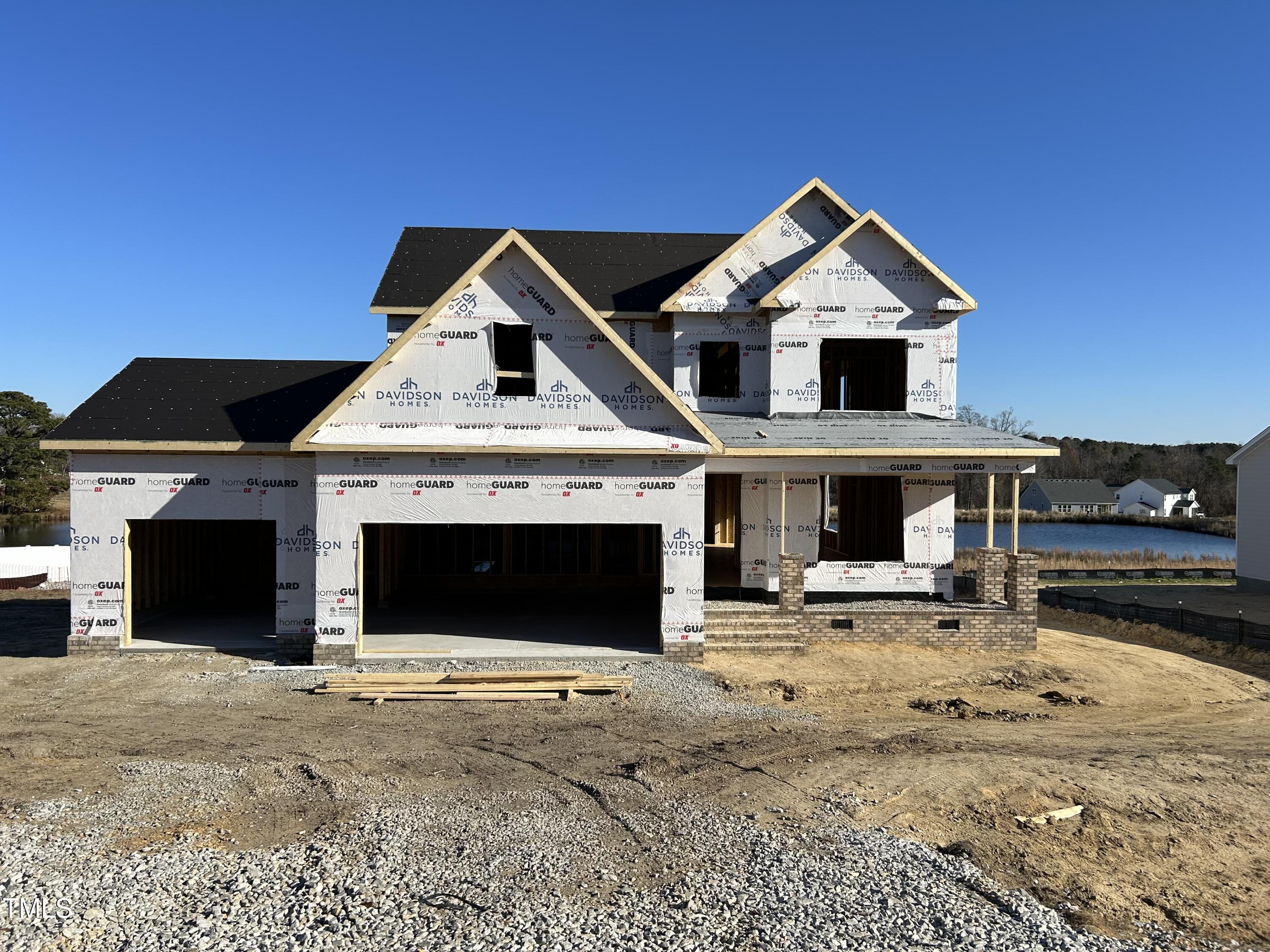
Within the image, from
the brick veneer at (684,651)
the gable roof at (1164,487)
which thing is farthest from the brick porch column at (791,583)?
the gable roof at (1164,487)

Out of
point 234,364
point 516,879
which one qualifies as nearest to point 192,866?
point 516,879

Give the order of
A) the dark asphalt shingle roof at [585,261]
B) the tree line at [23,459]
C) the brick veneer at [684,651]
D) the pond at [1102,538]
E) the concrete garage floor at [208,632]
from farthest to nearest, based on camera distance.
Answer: the tree line at [23,459] → the pond at [1102,538] → the dark asphalt shingle roof at [585,261] → the concrete garage floor at [208,632] → the brick veneer at [684,651]

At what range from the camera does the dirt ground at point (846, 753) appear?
642cm

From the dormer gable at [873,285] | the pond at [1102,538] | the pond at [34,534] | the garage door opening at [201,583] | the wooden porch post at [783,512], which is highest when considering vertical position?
the dormer gable at [873,285]

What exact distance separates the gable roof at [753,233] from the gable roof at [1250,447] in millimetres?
16728

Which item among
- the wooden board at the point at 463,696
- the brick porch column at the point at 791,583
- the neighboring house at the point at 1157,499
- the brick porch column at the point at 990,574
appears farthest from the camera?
the neighboring house at the point at 1157,499

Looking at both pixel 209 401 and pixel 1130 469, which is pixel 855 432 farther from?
pixel 1130 469

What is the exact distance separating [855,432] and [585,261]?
849 cm

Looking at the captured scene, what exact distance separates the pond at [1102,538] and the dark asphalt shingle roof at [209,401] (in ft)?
149

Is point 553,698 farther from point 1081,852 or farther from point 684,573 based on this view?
point 1081,852

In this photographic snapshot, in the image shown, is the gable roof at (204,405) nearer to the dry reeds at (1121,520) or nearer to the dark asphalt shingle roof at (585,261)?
the dark asphalt shingle roof at (585,261)

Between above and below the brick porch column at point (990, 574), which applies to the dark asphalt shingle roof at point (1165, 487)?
above

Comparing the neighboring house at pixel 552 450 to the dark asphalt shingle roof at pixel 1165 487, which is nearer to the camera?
the neighboring house at pixel 552 450

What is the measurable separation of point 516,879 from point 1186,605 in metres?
23.4
